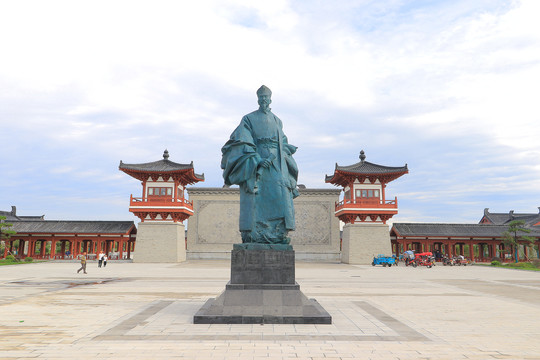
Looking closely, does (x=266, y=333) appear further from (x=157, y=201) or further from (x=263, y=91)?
(x=157, y=201)

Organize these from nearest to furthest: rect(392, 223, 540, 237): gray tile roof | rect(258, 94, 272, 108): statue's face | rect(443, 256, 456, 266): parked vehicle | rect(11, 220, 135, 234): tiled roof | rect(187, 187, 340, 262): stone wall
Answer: rect(258, 94, 272, 108): statue's face
rect(443, 256, 456, 266): parked vehicle
rect(11, 220, 135, 234): tiled roof
rect(392, 223, 540, 237): gray tile roof
rect(187, 187, 340, 262): stone wall

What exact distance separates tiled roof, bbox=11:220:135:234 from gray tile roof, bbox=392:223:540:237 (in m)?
27.4

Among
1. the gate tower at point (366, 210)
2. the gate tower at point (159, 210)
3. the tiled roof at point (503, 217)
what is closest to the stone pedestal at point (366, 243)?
the gate tower at point (366, 210)

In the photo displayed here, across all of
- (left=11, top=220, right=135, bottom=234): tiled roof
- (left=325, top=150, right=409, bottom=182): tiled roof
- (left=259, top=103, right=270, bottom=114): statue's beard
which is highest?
(left=325, top=150, right=409, bottom=182): tiled roof

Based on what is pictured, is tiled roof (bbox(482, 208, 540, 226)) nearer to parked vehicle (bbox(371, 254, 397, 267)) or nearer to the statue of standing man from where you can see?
parked vehicle (bbox(371, 254, 397, 267))

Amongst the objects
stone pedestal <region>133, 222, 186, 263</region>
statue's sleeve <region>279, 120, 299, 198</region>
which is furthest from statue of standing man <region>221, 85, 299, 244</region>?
stone pedestal <region>133, 222, 186, 263</region>

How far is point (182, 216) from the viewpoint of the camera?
118ft

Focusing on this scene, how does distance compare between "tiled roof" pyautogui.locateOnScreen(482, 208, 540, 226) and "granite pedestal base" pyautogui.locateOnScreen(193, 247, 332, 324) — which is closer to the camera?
"granite pedestal base" pyautogui.locateOnScreen(193, 247, 332, 324)

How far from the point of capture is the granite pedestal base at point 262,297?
20.6ft

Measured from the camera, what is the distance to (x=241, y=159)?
285 inches

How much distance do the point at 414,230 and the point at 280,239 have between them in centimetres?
3420

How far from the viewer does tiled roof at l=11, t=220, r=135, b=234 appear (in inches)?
1435

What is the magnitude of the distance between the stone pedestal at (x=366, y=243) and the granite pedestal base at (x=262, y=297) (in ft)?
92.0

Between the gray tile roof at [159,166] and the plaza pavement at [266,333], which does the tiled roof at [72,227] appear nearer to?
the gray tile roof at [159,166]
